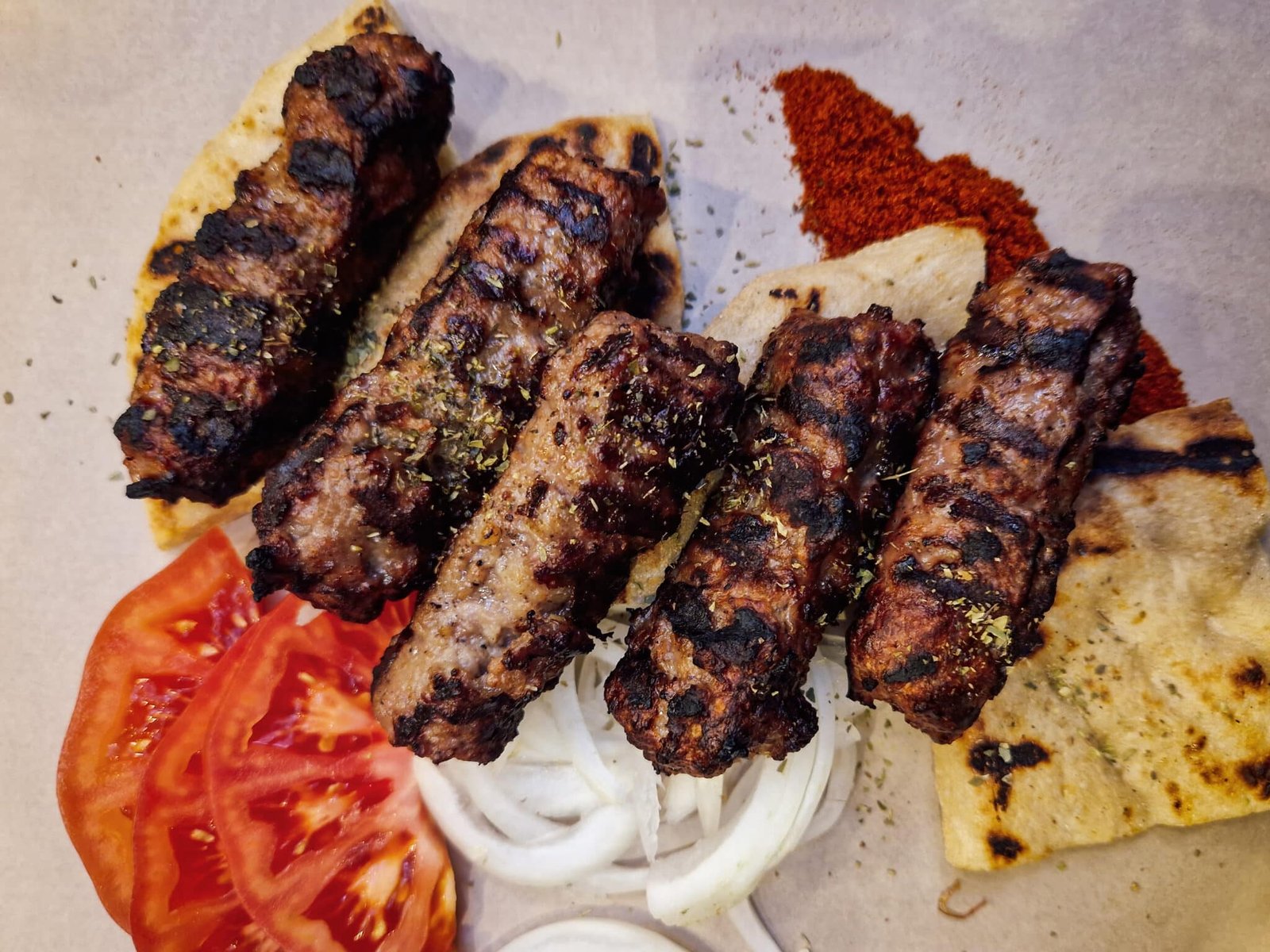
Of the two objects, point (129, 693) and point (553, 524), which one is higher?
point (553, 524)

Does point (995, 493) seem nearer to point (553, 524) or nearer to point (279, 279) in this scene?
point (553, 524)

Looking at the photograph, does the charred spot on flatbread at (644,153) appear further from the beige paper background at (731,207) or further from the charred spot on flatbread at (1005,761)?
the charred spot on flatbread at (1005,761)

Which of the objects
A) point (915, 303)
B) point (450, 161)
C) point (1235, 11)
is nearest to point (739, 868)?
point (915, 303)

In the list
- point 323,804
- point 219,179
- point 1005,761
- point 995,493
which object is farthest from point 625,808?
point 219,179

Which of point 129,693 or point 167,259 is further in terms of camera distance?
point 167,259

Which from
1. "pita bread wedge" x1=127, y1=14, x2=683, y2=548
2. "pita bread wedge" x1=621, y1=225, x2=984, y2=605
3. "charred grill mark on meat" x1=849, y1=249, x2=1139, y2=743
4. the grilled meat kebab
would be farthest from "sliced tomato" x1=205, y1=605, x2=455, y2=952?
"charred grill mark on meat" x1=849, y1=249, x2=1139, y2=743

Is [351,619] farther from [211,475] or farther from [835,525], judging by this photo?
[835,525]

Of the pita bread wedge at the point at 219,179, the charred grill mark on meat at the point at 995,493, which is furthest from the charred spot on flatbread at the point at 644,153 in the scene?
the charred grill mark on meat at the point at 995,493
